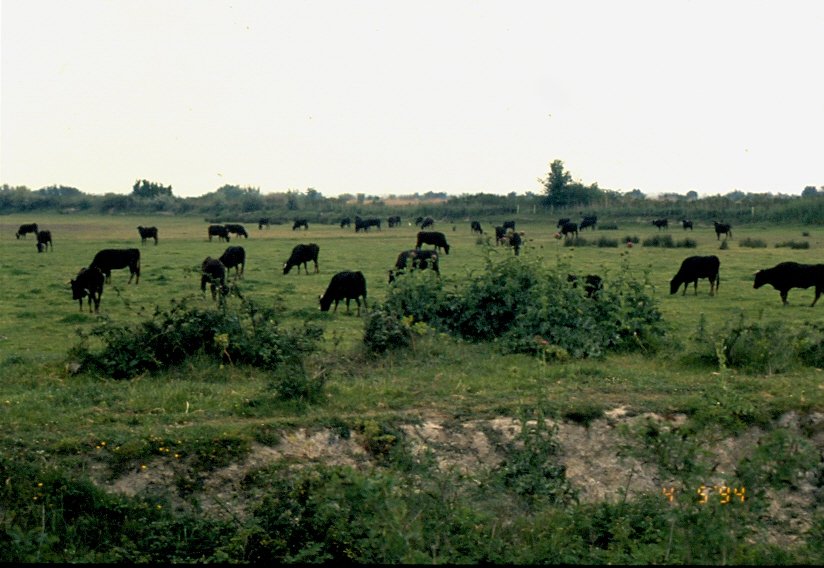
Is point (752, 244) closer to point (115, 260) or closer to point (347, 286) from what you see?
point (347, 286)

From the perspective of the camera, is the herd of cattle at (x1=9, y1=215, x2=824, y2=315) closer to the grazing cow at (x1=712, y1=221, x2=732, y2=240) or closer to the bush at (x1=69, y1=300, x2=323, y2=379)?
the bush at (x1=69, y1=300, x2=323, y2=379)

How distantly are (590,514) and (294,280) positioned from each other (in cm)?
2139

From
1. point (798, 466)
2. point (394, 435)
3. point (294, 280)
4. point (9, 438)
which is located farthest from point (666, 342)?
point (294, 280)

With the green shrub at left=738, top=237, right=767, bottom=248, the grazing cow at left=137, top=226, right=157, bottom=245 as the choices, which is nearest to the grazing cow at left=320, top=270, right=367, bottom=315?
the green shrub at left=738, top=237, right=767, bottom=248

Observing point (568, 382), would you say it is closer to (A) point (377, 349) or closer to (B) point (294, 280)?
(A) point (377, 349)

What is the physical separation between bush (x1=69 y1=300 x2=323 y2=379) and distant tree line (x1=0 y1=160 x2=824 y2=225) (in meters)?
54.2

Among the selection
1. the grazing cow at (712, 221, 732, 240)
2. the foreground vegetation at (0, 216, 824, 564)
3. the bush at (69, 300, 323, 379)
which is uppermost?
the grazing cow at (712, 221, 732, 240)

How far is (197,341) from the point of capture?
12148 millimetres

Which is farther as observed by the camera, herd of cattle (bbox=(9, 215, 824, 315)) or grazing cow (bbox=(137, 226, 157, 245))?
grazing cow (bbox=(137, 226, 157, 245))

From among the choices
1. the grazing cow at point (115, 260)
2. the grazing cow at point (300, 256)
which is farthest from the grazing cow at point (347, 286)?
the grazing cow at point (300, 256)

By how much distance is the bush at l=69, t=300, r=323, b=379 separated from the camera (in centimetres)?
1171

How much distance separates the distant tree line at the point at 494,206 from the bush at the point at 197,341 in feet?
178

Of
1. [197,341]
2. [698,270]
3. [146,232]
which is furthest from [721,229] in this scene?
[197,341]

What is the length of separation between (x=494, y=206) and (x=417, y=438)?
75.8 metres
